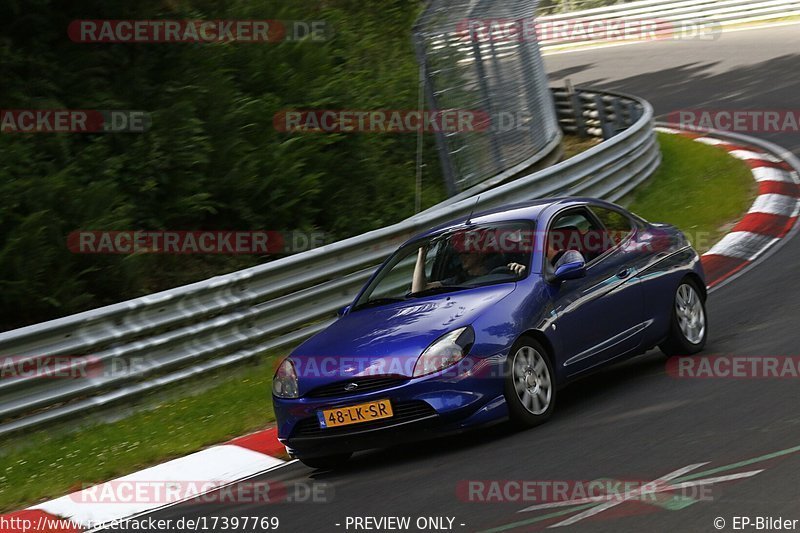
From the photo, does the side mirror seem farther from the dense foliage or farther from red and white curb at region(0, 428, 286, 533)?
the dense foliage

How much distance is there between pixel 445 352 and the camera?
7133 mm

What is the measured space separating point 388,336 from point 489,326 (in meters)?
0.64

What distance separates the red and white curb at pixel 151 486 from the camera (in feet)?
23.8

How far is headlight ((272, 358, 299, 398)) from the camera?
750 cm

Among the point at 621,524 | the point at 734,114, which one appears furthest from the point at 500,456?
the point at 734,114

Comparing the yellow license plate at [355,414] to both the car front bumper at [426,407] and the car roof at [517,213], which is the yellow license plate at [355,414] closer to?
the car front bumper at [426,407]

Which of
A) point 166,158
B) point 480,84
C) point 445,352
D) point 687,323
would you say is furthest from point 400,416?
point 480,84

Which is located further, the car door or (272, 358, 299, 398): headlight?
the car door

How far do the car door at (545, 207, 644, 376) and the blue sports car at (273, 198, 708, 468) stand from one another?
11 mm

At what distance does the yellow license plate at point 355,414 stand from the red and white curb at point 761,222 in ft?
18.4

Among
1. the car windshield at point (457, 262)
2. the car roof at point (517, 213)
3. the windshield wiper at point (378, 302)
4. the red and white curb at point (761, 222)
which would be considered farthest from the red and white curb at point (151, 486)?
the red and white curb at point (761, 222)

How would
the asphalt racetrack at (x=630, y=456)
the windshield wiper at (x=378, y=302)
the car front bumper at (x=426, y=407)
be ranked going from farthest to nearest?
the windshield wiper at (x=378, y=302) < the car front bumper at (x=426, y=407) < the asphalt racetrack at (x=630, y=456)

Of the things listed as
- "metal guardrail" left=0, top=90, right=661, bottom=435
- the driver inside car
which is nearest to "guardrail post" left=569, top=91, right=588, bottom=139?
"metal guardrail" left=0, top=90, right=661, bottom=435

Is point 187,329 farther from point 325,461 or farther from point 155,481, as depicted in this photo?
point 325,461
